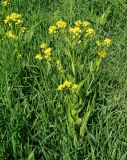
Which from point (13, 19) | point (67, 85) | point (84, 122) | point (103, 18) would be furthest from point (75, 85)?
Result: point (103, 18)

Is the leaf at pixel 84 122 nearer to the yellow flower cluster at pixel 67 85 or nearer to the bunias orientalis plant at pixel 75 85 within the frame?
the bunias orientalis plant at pixel 75 85

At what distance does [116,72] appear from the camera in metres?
2.77

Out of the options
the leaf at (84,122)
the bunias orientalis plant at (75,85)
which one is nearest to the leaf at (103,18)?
the bunias orientalis plant at (75,85)

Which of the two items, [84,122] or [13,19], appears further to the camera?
[13,19]

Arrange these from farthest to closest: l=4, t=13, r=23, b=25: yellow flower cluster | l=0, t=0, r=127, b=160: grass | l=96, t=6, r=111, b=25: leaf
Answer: l=96, t=6, r=111, b=25: leaf → l=4, t=13, r=23, b=25: yellow flower cluster → l=0, t=0, r=127, b=160: grass

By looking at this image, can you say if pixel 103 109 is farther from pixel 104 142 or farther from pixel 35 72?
pixel 35 72

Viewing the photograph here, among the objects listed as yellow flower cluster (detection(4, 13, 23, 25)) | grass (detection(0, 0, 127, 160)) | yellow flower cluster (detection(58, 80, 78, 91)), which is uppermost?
yellow flower cluster (detection(4, 13, 23, 25))

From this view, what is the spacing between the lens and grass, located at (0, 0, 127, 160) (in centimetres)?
208

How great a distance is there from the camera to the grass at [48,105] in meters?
2.08

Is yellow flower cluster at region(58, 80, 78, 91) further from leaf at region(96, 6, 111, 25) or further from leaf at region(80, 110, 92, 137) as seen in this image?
leaf at region(96, 6, 111, 25)

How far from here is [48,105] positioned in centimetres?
233

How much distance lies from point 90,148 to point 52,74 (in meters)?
0.67

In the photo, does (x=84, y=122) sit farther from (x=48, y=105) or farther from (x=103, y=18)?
(x=103, y=18)

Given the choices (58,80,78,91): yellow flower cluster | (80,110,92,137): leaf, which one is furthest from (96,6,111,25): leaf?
(80,110,92,137): leaf
